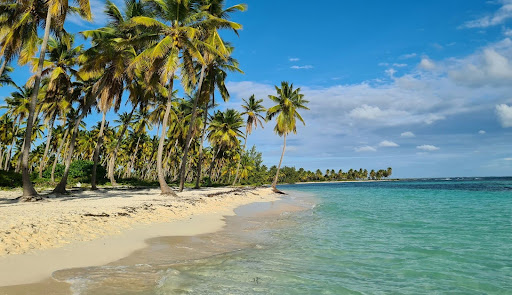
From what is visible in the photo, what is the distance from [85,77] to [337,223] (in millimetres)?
17537

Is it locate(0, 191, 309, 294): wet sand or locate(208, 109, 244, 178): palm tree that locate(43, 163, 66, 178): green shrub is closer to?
locate(208, 109, 244, 178): palm tree

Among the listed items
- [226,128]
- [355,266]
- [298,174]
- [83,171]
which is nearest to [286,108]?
[226,128]

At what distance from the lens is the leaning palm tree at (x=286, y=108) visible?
1561 inches

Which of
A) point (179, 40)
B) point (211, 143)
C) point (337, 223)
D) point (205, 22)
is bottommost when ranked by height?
point (337, 223)

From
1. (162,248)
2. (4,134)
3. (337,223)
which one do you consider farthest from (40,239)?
(4,134)

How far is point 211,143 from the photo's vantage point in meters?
44.6

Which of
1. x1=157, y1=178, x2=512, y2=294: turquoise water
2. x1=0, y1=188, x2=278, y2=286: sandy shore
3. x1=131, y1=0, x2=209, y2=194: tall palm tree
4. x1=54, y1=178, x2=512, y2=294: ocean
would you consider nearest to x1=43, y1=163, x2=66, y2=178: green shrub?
x1=131, y1=0, x2=209, y2=194: tall palm tree

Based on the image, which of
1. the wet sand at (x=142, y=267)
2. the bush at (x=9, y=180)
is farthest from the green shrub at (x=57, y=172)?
the wet sand at (x=142, y=267)

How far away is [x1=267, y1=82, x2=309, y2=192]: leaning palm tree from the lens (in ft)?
130

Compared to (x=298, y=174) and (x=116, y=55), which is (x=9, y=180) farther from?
(x=298, y=174)

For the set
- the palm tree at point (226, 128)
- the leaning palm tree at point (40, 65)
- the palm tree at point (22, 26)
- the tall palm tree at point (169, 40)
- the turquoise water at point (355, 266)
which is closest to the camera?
the turquoise water at point (355, 266)

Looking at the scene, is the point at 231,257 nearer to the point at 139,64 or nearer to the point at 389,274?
the point at 389,274

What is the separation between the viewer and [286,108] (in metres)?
40.0

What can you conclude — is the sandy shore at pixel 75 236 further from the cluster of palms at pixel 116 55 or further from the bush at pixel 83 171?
the bush at pixel 83 171
